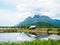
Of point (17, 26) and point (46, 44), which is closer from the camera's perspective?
point (46, 44)

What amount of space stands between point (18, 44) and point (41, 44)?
3.44 feet

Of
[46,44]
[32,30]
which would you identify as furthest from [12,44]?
[32,30]

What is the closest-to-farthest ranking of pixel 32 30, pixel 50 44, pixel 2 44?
pixel 50 44
pixel 2 44
pixel 32 30

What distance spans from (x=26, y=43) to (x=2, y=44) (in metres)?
1.07

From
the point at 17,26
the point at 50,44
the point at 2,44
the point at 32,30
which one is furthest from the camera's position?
the point at 17,26

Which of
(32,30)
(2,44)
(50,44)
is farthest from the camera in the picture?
(32,30)

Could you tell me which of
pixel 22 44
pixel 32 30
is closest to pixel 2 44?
pixel 22 44

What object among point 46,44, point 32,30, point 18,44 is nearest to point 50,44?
point 46,44

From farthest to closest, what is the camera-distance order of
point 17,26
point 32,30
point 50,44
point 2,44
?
point 17,26 → point 32,30 → point 2,44 → point 50,44

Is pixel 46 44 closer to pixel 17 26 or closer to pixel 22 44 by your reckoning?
pixel 22 44

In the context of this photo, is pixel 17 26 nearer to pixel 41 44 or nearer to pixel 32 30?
pixel 32 30

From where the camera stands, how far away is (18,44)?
9430 mm

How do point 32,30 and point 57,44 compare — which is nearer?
point 57,44

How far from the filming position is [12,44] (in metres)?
9.49
